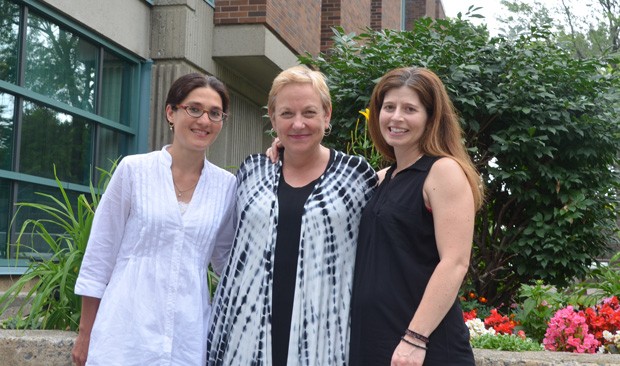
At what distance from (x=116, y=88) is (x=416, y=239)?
24.2 feet

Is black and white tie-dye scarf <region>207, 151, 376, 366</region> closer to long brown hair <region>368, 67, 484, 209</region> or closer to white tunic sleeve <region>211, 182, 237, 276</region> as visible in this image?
white tunic sleeve <region>211, 182, 237, 276</region>

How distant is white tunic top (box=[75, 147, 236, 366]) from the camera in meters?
2.97

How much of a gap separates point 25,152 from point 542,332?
5.13 m

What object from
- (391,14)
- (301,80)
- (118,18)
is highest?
(391,14)

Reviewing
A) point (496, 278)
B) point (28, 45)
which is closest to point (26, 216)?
point (28, 45)

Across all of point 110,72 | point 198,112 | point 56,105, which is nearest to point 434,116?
point 198,112

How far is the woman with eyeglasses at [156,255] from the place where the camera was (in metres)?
2.97

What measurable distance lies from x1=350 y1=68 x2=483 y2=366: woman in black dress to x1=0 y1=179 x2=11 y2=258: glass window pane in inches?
204

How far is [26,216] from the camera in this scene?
764 centimetres

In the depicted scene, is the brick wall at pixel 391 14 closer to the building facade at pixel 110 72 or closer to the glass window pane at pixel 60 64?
the building facade at pixel 110 72

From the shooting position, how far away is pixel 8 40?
7.38 metres

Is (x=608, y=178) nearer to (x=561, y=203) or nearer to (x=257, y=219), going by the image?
(x=561, y=203)

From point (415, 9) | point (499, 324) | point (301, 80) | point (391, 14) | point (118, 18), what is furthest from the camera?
point (415, 9)

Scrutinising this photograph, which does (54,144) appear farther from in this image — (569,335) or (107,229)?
(569,335)
